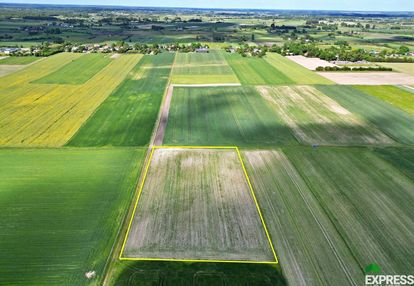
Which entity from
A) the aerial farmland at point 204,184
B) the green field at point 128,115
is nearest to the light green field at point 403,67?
the aerial farmland at point 204,184

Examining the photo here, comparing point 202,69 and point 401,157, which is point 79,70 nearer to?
point 202,69

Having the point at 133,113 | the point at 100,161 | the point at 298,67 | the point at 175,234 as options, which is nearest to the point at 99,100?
the point at 133,113

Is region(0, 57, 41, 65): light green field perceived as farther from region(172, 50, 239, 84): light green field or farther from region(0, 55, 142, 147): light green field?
region(172, 50, 239, 84): light green field

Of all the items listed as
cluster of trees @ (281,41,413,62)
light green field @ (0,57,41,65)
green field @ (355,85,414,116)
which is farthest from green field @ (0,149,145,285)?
cluster of trees @ (281,41,413,62)

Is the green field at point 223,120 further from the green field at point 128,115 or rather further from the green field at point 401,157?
the green field at point 401,157

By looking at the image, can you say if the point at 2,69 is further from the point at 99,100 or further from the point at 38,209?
the point at 38,209

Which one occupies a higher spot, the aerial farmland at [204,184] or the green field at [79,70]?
the green field at [79,70]

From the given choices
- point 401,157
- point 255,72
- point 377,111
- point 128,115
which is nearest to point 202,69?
point 255,72
